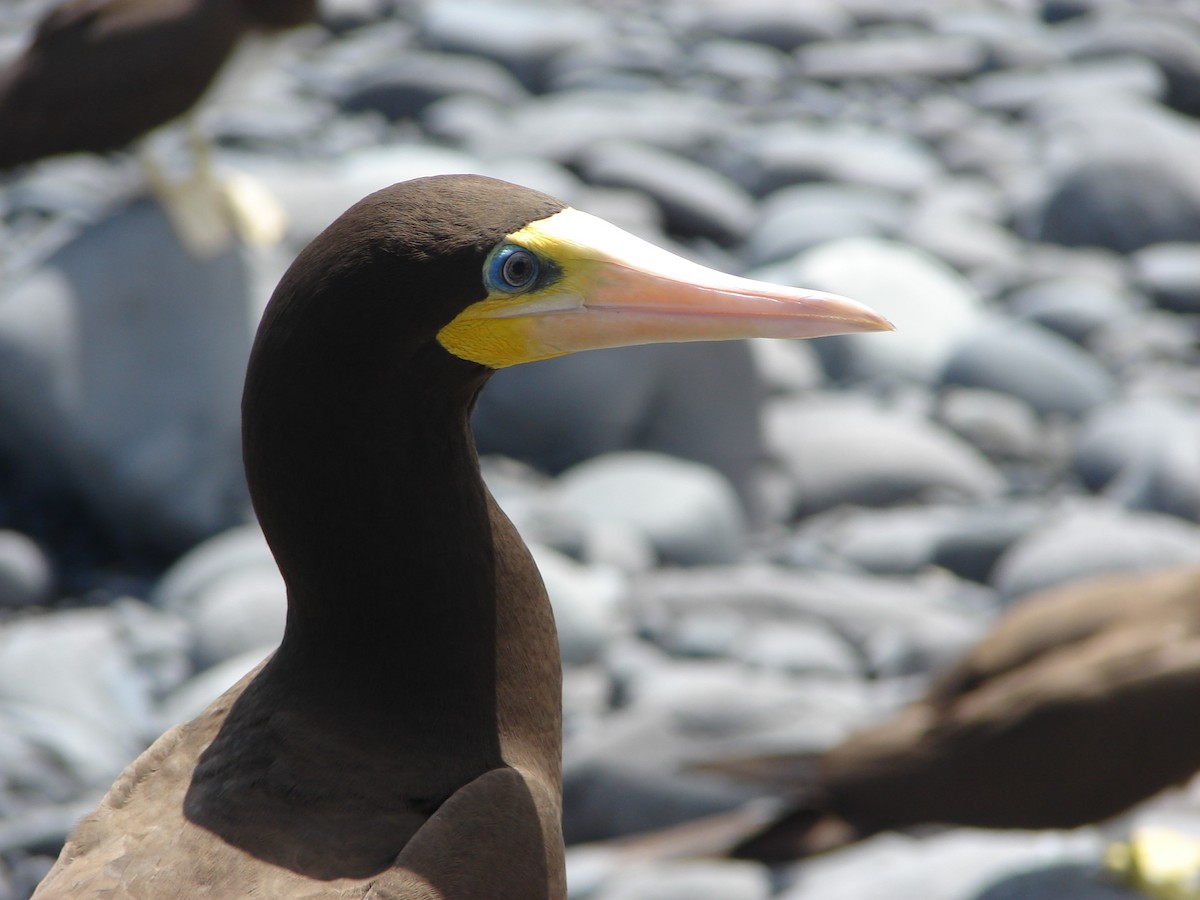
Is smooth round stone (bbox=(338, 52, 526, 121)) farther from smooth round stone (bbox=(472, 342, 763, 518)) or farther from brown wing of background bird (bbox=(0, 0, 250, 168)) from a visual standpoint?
smooth round stone (bbox=(472, 342, 763, 518))

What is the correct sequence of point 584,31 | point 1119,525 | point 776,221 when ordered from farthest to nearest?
point 584,31 < point 776,221 < point 1119,525

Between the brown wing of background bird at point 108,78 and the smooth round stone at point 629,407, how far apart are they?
1746 millimetres

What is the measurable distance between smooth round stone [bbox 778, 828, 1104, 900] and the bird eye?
239cm

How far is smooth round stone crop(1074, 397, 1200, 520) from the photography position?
6184 mm

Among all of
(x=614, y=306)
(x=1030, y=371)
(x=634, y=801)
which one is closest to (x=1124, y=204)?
(x=1030, y=371)

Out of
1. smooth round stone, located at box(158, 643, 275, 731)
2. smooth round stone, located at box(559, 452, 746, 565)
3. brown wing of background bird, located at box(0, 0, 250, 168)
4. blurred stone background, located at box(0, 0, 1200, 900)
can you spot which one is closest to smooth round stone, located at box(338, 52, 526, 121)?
blurred stone background, located at box(0, 0, 1200, 900)

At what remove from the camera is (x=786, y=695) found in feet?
15.2

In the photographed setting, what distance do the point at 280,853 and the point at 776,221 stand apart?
7284 millimetres

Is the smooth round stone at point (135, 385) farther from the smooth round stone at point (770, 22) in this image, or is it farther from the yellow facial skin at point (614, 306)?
the smooth round stone at point (770, 22)

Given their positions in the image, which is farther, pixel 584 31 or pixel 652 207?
pixel 584 31

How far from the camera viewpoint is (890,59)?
12.0 meters

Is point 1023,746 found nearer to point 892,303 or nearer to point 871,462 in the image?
point 871,462

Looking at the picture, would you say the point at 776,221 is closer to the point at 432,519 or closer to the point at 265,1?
the point at 265,1

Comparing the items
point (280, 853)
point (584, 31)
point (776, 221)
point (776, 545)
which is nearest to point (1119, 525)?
point (776, 545)
